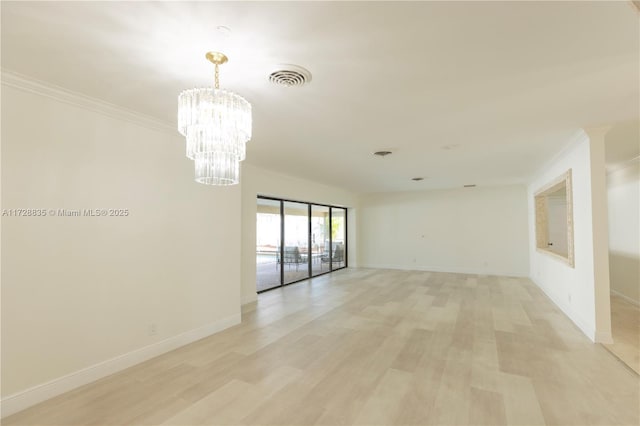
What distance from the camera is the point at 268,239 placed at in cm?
689

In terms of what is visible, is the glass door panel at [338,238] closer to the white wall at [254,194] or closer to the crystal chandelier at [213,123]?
the white wall at [254,194]

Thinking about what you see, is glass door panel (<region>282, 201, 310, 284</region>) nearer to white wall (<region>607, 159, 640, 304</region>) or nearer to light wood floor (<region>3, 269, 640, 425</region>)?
light wood floor (<region>3, 269, 640, 425</region>)

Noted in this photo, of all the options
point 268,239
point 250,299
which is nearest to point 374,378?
point 250,299

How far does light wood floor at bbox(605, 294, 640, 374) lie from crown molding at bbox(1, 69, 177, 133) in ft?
18.1

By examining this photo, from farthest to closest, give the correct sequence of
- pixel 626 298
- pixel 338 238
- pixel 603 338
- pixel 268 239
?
pixel 338 238, pixel 268 239, pixel 626 298, pixel 603 338

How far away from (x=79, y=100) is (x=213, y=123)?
5.66ft

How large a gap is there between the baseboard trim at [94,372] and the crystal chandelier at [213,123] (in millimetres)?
2228

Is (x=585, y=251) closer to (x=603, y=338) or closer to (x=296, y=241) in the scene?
(x=603, y=338)

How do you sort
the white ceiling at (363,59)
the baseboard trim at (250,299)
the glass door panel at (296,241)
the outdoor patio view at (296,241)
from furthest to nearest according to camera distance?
the glass door panel at (296,241) → the outdoor patio view at (296,241) → the baseboard trim at (250,299) → the white ceiling at (363,59)

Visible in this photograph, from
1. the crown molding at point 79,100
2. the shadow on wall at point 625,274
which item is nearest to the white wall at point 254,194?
the crown molding at point 79,100

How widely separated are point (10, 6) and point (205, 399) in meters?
2.87

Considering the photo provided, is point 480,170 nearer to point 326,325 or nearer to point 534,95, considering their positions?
point 534,95

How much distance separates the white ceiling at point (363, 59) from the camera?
5.50 feet

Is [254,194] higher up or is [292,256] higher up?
[254,194]
